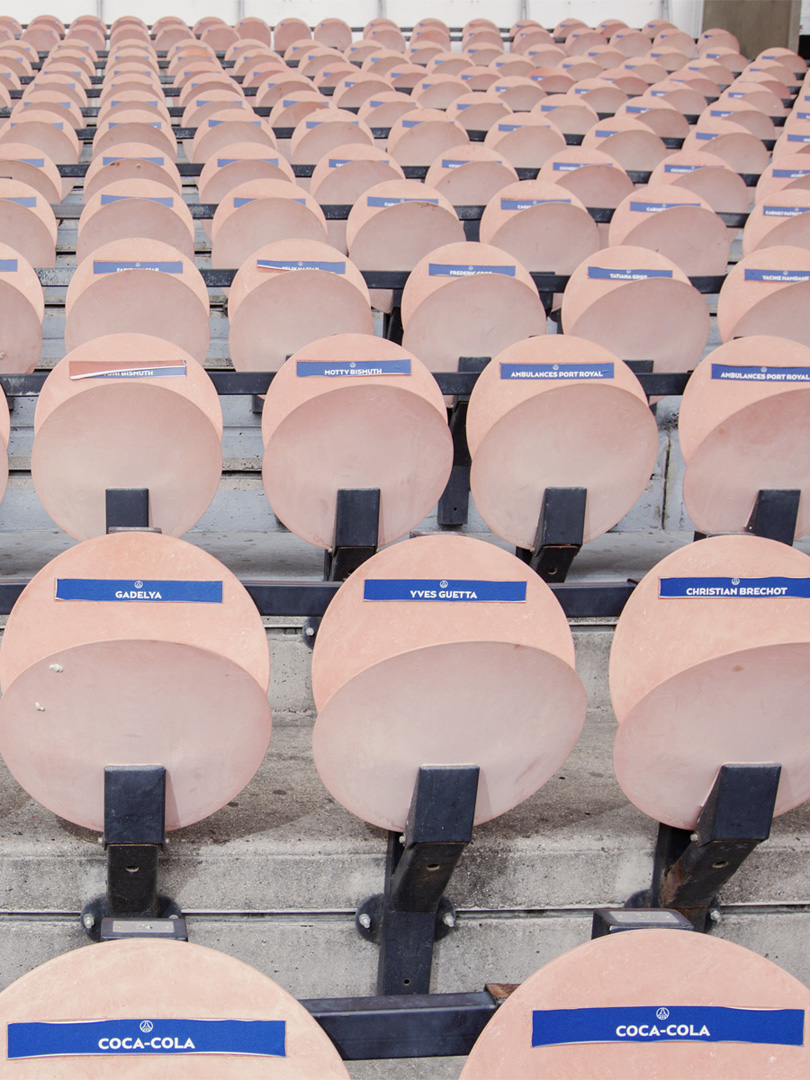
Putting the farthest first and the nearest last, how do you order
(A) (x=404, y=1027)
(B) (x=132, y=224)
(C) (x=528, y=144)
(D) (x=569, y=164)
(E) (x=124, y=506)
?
(C) (x=528, y=144), (D) (x=569, y=164), (B) (x=132, y=224), (E) (x=124, y=506), (A) (x=404, y=1027)

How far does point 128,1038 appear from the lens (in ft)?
2.35

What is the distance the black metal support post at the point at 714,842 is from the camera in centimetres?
113

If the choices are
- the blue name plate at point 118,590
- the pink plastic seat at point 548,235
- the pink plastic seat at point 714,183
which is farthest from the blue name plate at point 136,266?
the pink plastic seat at point 714,183

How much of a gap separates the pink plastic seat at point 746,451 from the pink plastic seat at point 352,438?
371mm

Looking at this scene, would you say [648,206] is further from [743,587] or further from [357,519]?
[743,587]

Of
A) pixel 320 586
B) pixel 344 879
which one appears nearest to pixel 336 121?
pixel 320 586

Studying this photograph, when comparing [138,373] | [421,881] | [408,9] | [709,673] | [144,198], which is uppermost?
[408,9]

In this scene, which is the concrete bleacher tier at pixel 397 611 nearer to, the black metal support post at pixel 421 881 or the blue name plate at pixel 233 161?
the black metal support post at pixel 421 881

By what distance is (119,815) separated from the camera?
108 centimetres

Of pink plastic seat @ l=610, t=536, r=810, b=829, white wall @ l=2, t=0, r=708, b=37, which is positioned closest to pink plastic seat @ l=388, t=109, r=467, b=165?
pink plastic seat @ l=610, t=536, r=810, b=829

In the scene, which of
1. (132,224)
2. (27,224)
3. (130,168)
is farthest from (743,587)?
(130,168)

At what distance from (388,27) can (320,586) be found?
576 cm

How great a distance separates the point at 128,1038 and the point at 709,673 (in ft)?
2.05

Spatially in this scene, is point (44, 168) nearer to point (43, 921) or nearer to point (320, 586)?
point (320, 586)
